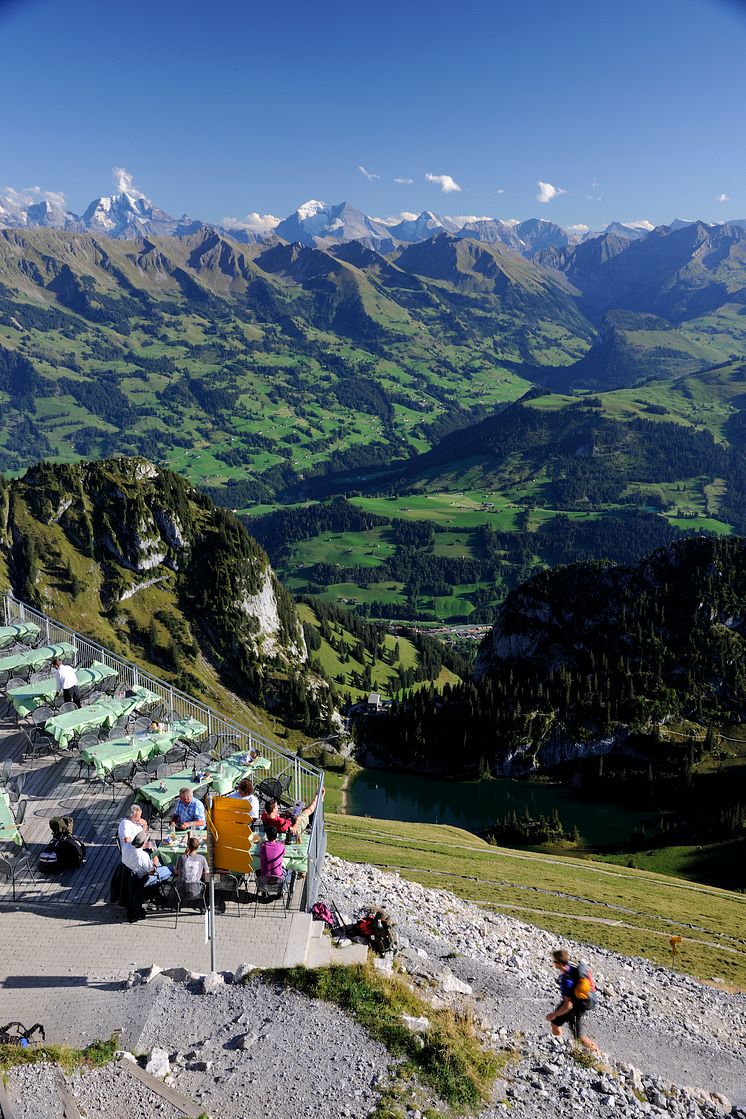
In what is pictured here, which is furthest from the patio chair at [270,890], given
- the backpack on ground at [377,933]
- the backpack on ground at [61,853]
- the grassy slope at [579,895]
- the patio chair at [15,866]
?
the grassy slope at [579,895]

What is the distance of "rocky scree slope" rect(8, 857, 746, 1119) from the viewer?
643 inches

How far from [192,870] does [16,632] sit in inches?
899

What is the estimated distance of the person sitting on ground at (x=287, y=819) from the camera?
24938mm

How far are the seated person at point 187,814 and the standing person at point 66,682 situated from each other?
1021cm

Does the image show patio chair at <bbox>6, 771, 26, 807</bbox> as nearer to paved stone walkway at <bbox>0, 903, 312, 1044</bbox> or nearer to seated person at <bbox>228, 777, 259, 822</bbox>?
paved stone walkway at <bbox>0, 903, 312, 1044</bbox>

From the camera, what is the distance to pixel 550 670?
180 meters

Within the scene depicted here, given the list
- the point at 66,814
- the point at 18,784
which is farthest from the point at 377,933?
Answer: the point at 18,784

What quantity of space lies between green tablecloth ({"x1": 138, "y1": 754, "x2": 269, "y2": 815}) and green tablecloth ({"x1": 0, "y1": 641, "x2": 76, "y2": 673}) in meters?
11.9

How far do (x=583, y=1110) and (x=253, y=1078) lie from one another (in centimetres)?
793

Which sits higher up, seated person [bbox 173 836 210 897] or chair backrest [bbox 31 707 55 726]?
chair backrest [bbox 31 707 55 726]

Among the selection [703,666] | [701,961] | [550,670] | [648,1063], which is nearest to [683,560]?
[703,666]

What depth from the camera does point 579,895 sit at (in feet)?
160

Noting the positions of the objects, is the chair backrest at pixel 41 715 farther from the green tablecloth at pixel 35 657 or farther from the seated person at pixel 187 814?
the seated person at pixel 187 814

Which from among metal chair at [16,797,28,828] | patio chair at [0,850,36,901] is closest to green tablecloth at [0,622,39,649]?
metal chair at [16,797,28,828]
